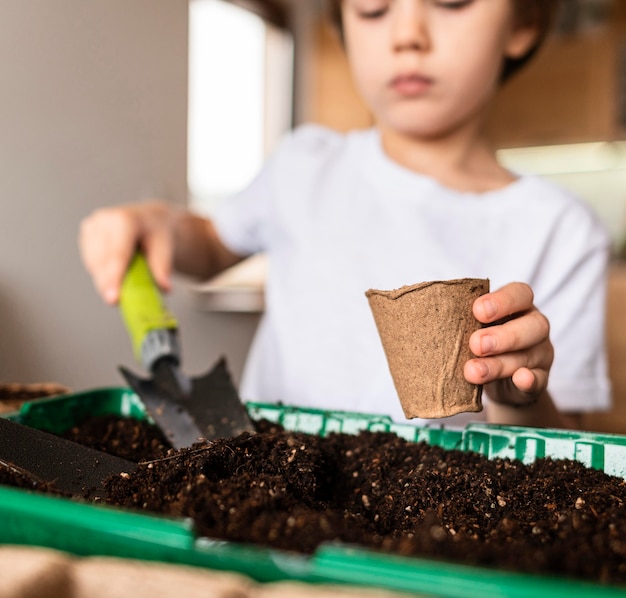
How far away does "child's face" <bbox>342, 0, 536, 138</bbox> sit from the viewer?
0.96 metres

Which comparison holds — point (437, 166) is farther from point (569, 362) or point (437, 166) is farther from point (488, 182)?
point (569, 362)

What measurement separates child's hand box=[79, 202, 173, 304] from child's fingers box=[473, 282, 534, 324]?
512mm

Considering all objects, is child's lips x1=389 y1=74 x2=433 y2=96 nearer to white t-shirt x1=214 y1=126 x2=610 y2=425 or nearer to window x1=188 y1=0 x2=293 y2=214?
white t-shirt x1=214 y1=126 x2=610 y2=425

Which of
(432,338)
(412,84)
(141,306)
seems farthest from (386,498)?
(412,84)

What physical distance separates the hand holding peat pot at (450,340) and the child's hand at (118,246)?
433 mm

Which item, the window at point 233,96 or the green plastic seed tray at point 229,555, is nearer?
the green plastic seed tray at point 229,555

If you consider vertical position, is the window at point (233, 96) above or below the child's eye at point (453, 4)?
above

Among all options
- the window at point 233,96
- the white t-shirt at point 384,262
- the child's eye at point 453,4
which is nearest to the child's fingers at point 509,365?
the white t-shirt at point 384,262

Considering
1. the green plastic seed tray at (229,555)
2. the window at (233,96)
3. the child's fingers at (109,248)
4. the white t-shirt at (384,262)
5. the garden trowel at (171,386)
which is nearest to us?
the green plastic seed tray at (229,555)

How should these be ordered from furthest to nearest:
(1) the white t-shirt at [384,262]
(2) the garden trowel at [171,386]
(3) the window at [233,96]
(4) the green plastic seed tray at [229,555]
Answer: (3) the window at [233,96]
(1) the white t-shirt at [384,262]
(2) the garden trowel at [171,386]
(4) the green plastic seed tray at [229,555]

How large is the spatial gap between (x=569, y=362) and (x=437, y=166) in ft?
1.35

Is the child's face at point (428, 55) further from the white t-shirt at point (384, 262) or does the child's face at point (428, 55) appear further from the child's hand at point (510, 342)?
the child's hand at point (510, 342)

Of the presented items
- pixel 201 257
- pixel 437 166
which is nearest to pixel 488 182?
pixel 437 166

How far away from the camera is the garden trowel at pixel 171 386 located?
76 cm
